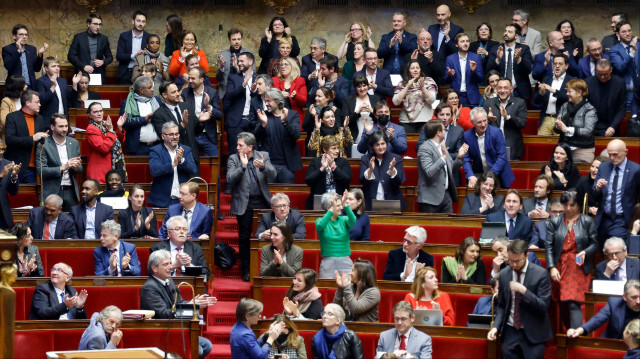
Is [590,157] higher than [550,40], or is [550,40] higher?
[550,40]

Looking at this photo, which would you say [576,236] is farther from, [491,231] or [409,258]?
[409,258]

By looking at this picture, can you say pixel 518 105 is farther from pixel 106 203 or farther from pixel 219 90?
pixel 106 203

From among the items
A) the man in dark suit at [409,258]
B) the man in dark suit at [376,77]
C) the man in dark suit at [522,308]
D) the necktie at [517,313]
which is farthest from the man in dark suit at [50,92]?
the necktie at [517,313]

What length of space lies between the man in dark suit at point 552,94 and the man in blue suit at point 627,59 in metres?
0.45

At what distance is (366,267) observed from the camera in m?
6.95

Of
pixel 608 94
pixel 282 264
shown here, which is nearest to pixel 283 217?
pixel 282 264

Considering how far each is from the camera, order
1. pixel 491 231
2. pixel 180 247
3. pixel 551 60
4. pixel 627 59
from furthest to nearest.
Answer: pixel 551 60 → pixel 627 59 → pixel 491 231 → pixel 180 247

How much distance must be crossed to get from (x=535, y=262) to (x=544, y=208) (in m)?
1.05

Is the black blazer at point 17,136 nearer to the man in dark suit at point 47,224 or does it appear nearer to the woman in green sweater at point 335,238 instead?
the man in dark suit at point 47,224

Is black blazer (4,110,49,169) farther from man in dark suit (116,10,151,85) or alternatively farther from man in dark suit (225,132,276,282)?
man in dark suit (116,10,151,85)

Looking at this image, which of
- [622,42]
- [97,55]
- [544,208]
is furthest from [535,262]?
[97,55]

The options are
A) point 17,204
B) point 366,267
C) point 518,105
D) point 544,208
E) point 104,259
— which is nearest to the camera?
point 366,267

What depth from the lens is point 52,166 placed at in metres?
8.83

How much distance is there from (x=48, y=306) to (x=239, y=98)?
3171mm
